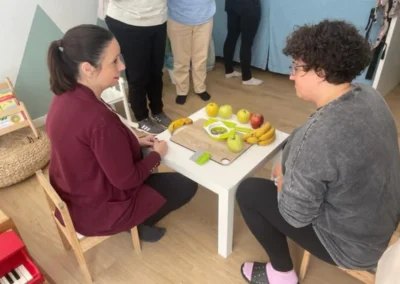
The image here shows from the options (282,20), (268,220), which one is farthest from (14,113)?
(282,20)

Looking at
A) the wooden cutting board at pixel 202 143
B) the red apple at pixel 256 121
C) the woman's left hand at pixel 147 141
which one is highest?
the red apple at pixel 256 121

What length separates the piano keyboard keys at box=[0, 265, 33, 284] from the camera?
4.03ft

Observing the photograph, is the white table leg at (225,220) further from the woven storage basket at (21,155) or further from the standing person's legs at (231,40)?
the standing person's legs at (231,40)

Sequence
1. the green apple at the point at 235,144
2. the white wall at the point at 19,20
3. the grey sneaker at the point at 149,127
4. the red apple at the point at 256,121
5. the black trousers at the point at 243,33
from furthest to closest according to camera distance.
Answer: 1. the black trousers at the point at 243,33
2. the grey sneaker at the point at 149,127
3. the white wall at the point at 19,20
4. the red apple at the point at 256,121
5. the green apple at the point at 235,144

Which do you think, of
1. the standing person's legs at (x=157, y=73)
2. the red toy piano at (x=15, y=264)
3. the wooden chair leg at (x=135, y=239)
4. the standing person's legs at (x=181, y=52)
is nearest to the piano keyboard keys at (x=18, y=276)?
the red toy piano at (x=15, y=264)

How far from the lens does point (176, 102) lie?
9.30 ft

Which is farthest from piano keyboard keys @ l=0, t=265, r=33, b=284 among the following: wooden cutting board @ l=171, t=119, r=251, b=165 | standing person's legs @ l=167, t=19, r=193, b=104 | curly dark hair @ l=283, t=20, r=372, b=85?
standing person's legs @ l=167, t=19, r=193, b=104

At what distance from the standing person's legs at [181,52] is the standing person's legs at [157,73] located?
26 cm

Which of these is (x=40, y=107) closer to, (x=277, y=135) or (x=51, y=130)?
(x=51, y=130)

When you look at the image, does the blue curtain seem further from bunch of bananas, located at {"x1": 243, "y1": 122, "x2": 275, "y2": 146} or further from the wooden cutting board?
the wooden cutting board

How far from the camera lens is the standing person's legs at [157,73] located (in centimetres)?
A: 218

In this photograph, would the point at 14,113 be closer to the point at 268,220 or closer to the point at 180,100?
the point at 180,100

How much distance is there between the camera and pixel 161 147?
1481mm

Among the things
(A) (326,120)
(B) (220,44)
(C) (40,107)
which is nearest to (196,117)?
(A) (326,120)
